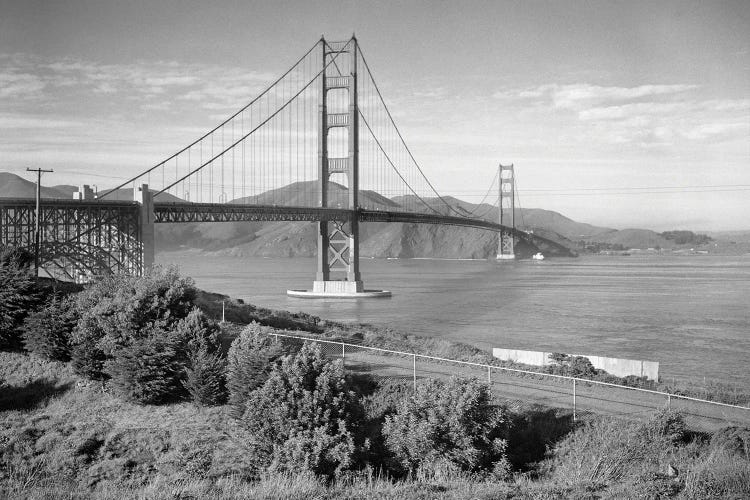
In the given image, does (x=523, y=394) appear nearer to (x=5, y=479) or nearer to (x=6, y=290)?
(x=5, y=479)

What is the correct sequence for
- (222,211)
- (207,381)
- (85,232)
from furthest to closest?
(222,211), (85,232), (207,381)

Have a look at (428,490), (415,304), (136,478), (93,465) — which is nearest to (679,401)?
(428,490)

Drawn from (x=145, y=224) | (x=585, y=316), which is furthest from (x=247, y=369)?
(x=585, y=316)

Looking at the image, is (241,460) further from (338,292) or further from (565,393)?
(338,292)

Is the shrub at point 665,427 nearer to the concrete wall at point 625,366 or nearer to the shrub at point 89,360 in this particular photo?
the concrete wall at point 625,366

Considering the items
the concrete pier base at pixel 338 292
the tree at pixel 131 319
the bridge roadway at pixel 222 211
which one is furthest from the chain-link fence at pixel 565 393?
the concrete pier base at pixel 338 292
